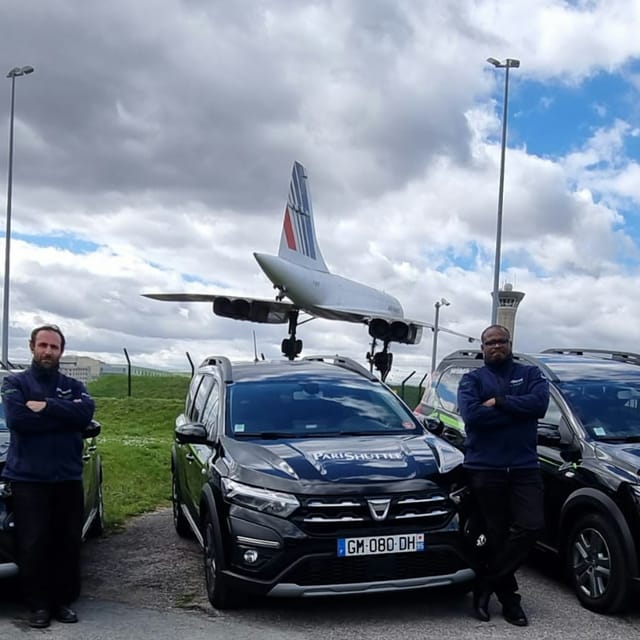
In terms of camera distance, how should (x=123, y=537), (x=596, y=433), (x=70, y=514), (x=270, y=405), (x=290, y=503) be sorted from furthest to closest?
1. (x=123, y=537)
2. (x=270, y=405)
3. (x=596, y=433)
4. (x=70, y=514)
5. (x=290, y=503)

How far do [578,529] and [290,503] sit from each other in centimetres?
216

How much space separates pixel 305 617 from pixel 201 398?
2.79 m

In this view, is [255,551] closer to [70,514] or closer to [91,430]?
[70,514]

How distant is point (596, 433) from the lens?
237 inches

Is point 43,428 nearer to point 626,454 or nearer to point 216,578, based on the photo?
point 216,578

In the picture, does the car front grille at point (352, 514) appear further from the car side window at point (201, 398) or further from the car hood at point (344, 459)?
the car side window at point (201, 398)

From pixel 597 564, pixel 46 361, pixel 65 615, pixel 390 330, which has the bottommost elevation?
pixel 65 615

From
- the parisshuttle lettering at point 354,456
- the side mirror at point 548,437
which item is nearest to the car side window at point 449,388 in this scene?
the side mirror at point 548,437

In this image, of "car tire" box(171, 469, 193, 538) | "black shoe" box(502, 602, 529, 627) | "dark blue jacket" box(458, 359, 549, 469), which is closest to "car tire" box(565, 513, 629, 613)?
"black shoe" box(502, 602, 529, 627)

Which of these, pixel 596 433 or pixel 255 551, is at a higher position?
pixel 596 433

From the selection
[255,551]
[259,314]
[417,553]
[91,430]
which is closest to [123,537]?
[91,430]

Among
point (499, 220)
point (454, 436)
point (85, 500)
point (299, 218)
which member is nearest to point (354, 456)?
point (454, 436)

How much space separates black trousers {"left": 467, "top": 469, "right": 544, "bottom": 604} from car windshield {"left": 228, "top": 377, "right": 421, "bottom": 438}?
3.83ft

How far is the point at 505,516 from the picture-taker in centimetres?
536
